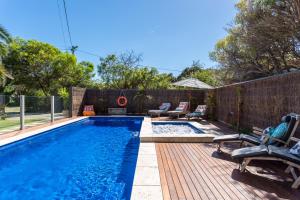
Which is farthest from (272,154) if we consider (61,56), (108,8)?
(61,56)

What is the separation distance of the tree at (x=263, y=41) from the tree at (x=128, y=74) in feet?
18.8

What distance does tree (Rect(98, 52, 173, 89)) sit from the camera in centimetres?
1877

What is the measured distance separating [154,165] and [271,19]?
7750mm

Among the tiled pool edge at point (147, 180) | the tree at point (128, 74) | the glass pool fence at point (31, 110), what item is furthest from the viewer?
the tree at point (128, 74)

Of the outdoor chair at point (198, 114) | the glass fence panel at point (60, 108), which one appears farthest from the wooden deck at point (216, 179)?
the glass fence panel at point (60, 108)

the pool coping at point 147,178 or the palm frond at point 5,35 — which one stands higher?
the palm frond at point 5,35

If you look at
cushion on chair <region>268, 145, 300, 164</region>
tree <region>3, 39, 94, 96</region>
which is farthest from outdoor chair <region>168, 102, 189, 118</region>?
tree <region>3, 39, 94, 96</region>

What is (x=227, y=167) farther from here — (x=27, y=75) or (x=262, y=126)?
(x=27, y=75)

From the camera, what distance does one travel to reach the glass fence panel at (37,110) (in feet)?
31.6

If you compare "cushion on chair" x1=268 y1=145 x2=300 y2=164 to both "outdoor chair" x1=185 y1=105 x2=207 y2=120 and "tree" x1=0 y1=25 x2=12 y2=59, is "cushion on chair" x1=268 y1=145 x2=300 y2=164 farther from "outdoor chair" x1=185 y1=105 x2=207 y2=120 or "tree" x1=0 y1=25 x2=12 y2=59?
"tree" x1=0 y1=25 x2=12 y2=59

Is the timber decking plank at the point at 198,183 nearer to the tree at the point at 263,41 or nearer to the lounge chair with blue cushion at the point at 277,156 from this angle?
the lounge chair with blue cushion at the point at 277,156

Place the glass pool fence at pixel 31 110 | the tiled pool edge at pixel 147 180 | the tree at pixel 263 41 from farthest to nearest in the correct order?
the glass pool fence at pixel 31 110, the tree at pixel 263 41, the tiled pool edge at pixel 147 180

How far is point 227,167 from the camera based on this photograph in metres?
3.90

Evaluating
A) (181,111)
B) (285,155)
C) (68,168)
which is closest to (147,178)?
(285,155)
